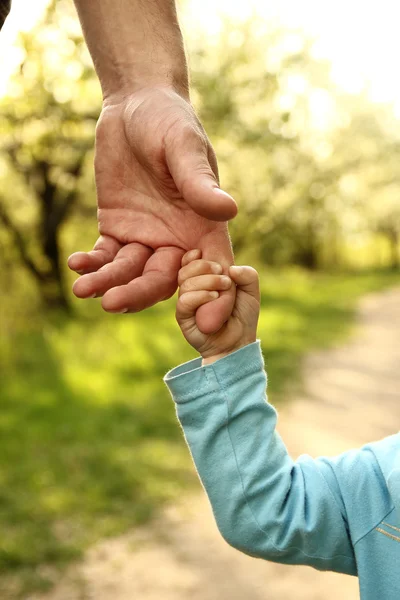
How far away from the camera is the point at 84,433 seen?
459 cm

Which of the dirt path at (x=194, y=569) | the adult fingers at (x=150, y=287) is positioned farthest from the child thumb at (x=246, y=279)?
the dirt path at (x=194, y=569)

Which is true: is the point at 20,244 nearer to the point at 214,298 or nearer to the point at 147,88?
the point at 147,88

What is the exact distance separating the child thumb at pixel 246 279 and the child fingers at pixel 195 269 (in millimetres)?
51

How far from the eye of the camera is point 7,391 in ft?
18.0

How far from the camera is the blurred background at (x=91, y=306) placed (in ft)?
12.1

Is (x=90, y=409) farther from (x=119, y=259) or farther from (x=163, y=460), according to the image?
(x=119, y=259)

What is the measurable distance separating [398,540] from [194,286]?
2.02 ft

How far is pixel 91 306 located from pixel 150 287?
8576 millimetres

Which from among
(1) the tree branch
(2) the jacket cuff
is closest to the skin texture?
(2) the jacket cuff

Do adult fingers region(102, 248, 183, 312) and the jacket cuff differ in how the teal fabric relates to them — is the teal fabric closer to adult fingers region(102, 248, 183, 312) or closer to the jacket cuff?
the jacket cuff

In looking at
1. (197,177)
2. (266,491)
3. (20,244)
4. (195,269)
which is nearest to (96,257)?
(195,269)

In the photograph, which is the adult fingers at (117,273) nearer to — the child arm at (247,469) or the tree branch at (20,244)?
the child arm at (247,469)

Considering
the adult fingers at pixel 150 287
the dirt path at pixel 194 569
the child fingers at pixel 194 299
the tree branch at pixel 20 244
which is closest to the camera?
the adult fingers at pixel 150 287

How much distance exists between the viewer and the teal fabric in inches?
52.6
